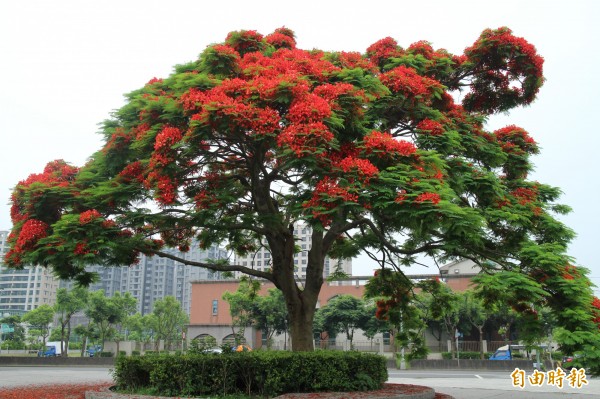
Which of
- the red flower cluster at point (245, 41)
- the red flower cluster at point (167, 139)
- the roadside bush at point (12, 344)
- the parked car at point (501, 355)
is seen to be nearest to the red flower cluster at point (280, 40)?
the red flower cluster at point (245, 41)

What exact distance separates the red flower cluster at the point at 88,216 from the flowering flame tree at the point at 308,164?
61 millimetres

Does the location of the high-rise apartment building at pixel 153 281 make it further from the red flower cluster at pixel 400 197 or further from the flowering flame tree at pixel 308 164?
the red flower cluster at pixel 400 197

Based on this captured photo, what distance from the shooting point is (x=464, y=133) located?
11766 millimetres

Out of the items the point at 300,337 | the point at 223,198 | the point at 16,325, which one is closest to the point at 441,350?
the point at 300,337

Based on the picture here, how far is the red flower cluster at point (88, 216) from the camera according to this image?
10.0 m

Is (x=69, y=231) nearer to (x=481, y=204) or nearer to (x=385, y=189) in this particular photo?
(x=385, y=189)

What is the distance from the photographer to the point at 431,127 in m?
10.9

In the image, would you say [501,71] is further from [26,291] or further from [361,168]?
[26,291]

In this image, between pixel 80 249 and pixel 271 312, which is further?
pixel 271 312

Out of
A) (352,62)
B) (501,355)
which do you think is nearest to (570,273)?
(352,62)

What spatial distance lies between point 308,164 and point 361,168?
36.9 inches

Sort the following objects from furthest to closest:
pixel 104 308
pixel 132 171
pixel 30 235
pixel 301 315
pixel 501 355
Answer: pixel 104 308
pixel 501 355
pixel 301 315
pixel 132 171
pixel 30 235

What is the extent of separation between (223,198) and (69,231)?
3068mm

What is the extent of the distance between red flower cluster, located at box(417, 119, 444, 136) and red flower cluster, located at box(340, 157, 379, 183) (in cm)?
248
